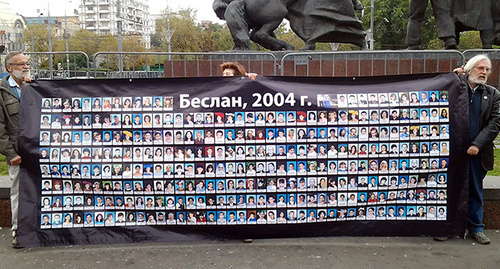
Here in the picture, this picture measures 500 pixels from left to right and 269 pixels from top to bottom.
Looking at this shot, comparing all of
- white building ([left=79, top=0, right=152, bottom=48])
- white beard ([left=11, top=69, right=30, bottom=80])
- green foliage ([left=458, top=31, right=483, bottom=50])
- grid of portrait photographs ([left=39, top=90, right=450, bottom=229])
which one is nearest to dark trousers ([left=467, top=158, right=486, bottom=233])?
grid of portrait photographs ([left=39, top=90, right=450, bottom=229])

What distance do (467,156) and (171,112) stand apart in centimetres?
280

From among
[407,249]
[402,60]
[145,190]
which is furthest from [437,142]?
[402,60]

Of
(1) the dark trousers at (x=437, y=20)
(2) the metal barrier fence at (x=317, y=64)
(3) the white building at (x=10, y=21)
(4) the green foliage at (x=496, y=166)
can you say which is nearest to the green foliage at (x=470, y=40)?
(1) the dark trousers at (x=437, y=20)

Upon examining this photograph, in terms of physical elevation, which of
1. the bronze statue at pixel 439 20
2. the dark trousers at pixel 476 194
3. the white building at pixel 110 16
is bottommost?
the dark trousers at pixel 476 194

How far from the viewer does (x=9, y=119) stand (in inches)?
177

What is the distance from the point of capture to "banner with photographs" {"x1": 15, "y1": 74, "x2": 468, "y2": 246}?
14.3 ft

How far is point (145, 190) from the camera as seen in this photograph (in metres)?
4.35

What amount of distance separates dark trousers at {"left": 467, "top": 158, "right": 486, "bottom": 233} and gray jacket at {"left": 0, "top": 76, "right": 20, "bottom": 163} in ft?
14.2

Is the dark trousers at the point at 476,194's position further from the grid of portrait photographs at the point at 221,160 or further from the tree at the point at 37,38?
the tree at the point at 37,38

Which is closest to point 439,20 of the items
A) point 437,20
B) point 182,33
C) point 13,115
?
point 437,20

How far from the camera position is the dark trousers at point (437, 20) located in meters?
11.6

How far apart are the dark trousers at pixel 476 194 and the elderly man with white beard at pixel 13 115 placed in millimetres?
4260

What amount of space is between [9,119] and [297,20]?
875 centimetres

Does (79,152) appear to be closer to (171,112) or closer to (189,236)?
(171,112)
